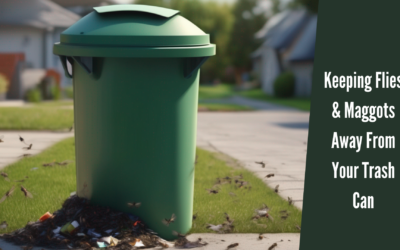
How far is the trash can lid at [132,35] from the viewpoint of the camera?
3961mm

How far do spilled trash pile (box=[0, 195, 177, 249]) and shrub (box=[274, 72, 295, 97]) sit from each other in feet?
91.6

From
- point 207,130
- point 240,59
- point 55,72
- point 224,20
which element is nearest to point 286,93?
point 55,72

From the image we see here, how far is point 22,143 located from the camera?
919 cm

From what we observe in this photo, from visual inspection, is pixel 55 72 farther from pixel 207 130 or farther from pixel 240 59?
pixel 240 59

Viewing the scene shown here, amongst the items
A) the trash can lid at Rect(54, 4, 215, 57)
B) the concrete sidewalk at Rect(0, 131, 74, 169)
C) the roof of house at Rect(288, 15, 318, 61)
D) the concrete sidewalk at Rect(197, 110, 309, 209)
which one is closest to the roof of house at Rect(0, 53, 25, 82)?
the concrete sidewalk at Rect(197, 110, 309, 209)

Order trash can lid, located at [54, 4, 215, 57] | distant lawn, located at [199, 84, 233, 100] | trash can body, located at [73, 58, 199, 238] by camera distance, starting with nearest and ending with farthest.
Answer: trash can lid, located at [54, 4, 215, 57], trash can body, located at [73, 58, 199, 238], distant lawn, located at [199, 84, 233, 100]

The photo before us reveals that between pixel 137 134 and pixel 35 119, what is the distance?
27.8 feet

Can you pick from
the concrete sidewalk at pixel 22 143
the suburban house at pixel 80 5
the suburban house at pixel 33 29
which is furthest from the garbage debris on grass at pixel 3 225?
the suburban house at pixel 80 5

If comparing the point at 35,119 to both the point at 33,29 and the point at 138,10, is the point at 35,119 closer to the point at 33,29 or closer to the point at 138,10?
the point at 138,10

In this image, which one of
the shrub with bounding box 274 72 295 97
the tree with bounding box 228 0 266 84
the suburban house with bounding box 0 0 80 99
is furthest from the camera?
the tree with bounding box 228 0 266 84

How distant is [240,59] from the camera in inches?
2170

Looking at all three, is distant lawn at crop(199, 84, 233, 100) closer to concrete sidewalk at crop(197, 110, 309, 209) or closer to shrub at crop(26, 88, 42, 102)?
shrub at crop(26, 88, 42, 102)

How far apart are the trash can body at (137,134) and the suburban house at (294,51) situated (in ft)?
87.7

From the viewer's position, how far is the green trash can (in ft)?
13.2
